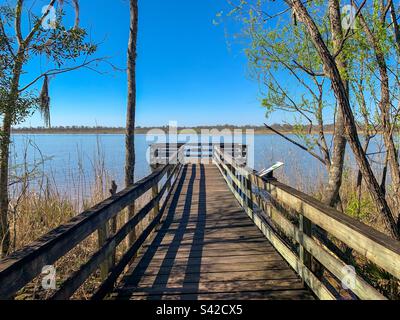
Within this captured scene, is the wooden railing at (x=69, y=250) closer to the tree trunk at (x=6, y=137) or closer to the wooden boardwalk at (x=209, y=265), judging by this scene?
the wooden boardwalk at (x=209, y=265)

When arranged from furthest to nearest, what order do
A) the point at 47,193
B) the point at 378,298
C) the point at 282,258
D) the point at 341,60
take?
the point at 47,193, the point at 341,60, the point at 282,258, the point at 378,298

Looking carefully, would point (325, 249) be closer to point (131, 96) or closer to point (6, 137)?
point (6, 137)

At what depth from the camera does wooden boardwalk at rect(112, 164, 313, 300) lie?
347 cm

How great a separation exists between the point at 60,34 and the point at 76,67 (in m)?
0.69

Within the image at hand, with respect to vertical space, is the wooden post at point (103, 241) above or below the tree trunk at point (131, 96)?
below

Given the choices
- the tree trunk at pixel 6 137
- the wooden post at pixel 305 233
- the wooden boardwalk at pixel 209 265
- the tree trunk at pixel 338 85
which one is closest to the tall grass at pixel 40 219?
the tree trunk at pixel 6 137

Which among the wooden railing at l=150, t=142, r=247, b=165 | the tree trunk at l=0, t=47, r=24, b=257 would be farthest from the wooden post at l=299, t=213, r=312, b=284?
the wooden railing at l=150, t=142, r=247, b=165

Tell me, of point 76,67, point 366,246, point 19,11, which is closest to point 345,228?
point 366,246

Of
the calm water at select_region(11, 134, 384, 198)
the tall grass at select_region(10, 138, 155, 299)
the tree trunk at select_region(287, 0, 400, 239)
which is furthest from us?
the calm water at select_region(11, 134, 384, 198)

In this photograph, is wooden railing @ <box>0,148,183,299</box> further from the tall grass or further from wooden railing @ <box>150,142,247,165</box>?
wooden railing @ <box>150,142,247,165</box>

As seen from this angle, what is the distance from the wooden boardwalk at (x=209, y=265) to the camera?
347 cm

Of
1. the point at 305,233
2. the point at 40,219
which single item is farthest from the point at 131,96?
the point at 305,233

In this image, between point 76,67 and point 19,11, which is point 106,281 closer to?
point 76,67

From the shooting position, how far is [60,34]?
508 centimetres
